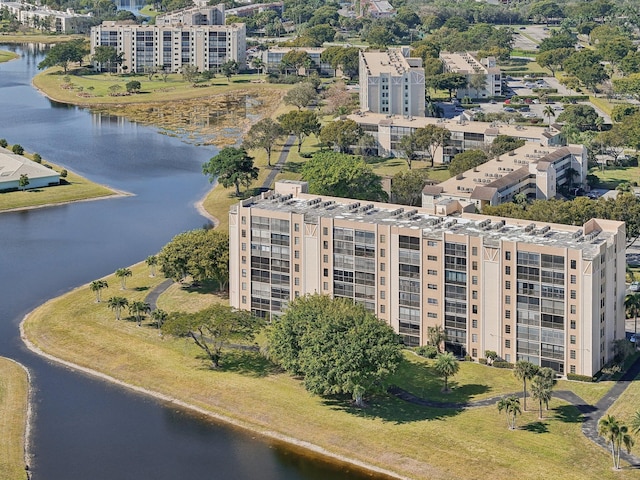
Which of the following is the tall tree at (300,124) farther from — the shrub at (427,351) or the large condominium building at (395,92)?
the shrub at (427,351)

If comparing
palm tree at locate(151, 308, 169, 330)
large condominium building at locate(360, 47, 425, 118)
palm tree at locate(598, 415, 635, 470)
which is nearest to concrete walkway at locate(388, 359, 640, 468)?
palm tree at locate(598, 415, 635, 470)

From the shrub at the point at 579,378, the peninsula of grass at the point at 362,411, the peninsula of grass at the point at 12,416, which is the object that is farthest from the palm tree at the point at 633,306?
the peninsula of grass at the point at 12,416

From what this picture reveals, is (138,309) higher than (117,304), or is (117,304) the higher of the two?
(117,304)

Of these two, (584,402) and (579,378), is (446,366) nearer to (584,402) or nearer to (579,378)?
(584,402)

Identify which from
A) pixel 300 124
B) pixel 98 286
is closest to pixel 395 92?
pixel 300 124

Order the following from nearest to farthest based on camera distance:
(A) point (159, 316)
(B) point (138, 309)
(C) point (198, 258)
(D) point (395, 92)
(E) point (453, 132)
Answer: (A) point (159, 316) → (B) point (138, 309) → (C) point (198, 258) → (E) point (453, 132) → (D) point (395, 92)

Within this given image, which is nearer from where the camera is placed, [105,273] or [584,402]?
[584,402]

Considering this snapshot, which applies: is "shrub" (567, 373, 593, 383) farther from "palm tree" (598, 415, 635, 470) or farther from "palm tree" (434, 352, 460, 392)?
"palm tree" (598, 415, 635, 470)

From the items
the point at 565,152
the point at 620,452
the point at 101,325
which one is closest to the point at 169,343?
the point at 101,325
